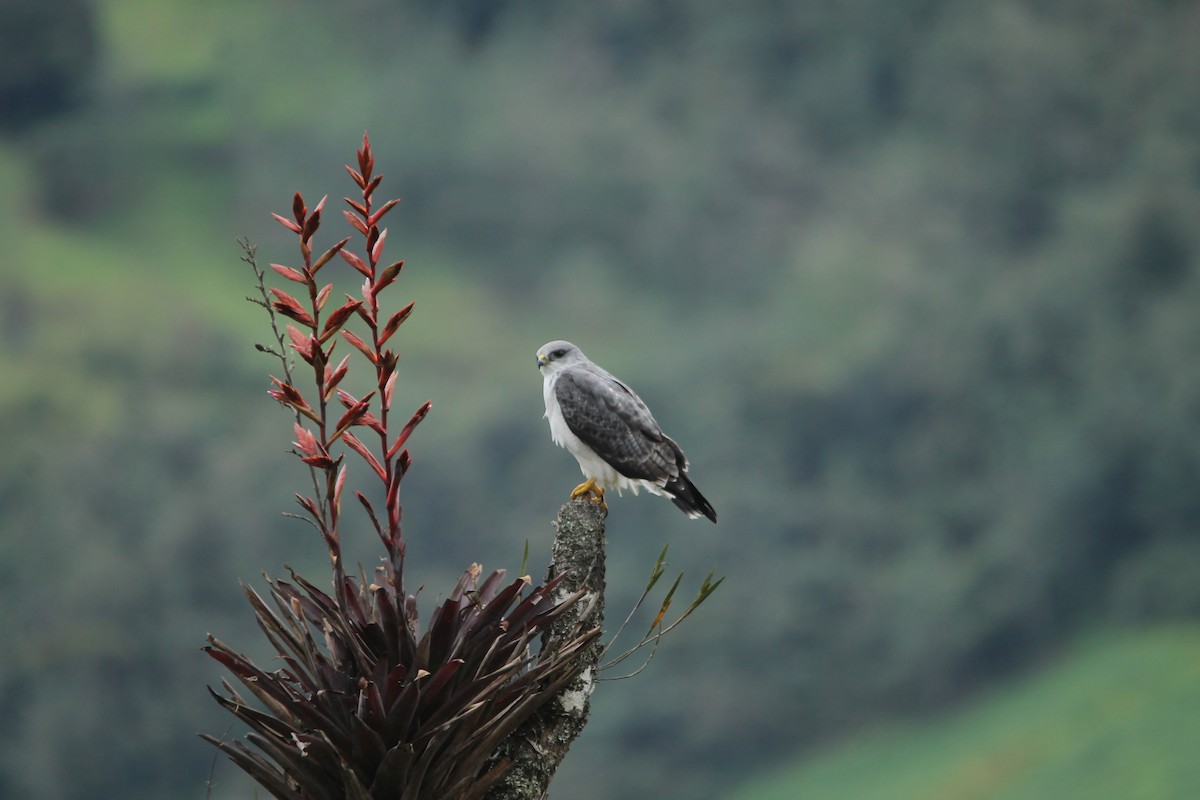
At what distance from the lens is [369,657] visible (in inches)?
104

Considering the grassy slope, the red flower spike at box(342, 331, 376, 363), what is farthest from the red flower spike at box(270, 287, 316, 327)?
the grassy slope

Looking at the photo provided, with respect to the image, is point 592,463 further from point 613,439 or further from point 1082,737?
point 1082,737

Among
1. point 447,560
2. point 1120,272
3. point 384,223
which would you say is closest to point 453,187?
point 384,223

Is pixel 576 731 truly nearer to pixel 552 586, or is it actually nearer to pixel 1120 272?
pixel 552 586

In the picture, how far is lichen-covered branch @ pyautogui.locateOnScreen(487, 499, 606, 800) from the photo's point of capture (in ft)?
9.20

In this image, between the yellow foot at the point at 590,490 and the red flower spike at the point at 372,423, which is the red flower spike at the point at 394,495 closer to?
the red flower spike at the point at 372,423

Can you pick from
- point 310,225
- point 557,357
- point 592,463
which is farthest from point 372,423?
point 557,357

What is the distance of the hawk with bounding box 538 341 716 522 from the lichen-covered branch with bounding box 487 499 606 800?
4.34 feet

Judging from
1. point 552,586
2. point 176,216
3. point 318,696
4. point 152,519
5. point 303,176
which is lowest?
point 318,696

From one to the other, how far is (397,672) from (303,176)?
1861 cm

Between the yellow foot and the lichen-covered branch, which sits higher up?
the yellow foot

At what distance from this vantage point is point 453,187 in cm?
2056

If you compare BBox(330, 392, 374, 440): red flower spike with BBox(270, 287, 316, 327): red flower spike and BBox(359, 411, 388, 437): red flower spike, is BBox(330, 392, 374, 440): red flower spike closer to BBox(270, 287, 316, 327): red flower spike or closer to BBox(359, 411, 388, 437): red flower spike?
BBox(359, 411, 388, 437): red flower spike

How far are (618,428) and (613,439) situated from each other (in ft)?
0.16
